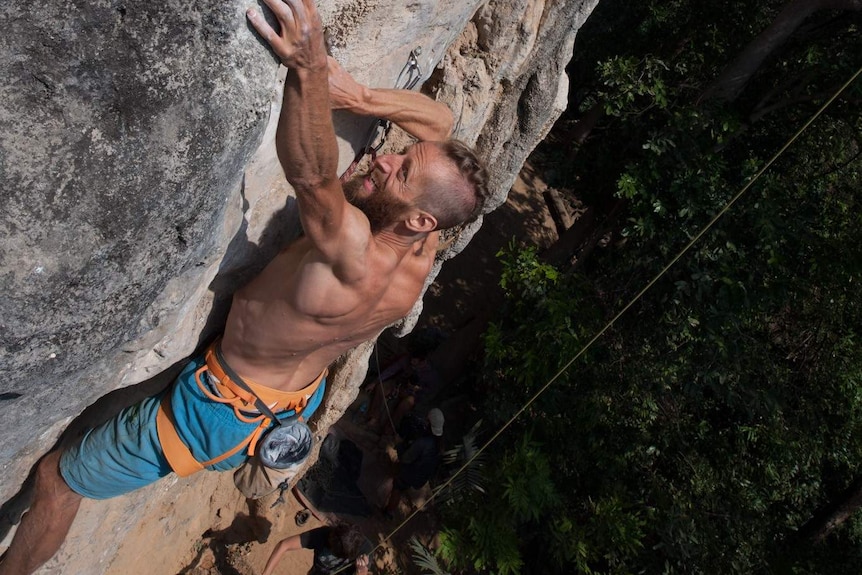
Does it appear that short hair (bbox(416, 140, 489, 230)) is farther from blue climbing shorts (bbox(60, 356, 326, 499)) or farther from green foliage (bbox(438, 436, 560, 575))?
green foliage (bbox(438, 436, 560, 575))

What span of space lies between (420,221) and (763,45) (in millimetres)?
4617

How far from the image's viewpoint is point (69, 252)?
1.54 meters

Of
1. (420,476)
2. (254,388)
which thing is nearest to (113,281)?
(254,388)

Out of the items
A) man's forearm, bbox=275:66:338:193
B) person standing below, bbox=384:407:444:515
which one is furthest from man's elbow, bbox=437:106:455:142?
person standing below, bbox=384:407:444:515

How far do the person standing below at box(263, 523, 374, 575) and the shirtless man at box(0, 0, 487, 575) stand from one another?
96.2 inches

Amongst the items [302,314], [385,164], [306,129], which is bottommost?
[302,314]

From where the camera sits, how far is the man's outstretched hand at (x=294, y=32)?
5.18ft

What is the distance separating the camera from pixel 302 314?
93.6 inches

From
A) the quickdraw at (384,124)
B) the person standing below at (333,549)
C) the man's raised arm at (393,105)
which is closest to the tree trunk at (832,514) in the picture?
the person standing below at (333,549)

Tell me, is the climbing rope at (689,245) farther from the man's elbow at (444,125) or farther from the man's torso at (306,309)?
the man's elbow at (444,125)

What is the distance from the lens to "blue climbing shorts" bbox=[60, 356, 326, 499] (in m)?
2.59

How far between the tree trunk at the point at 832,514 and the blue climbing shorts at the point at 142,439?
5.92m

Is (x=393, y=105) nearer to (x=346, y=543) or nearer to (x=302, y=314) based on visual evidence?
(x=302, y=314)

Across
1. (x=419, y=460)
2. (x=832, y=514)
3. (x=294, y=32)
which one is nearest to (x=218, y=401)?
(x=294, y=32)
